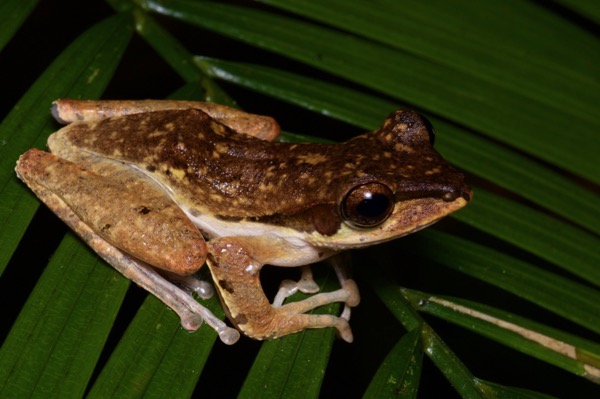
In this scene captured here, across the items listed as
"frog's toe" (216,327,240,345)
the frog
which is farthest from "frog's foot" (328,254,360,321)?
"frog's toe" (216,327,240,345)

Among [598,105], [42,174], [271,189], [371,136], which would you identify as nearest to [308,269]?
[271,189]

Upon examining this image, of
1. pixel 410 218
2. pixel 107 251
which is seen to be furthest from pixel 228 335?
pixel 410 218

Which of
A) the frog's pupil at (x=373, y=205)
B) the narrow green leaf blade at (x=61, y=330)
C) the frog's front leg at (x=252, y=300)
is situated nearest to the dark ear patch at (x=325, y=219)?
the frog's pupil at (x=373, y=205)

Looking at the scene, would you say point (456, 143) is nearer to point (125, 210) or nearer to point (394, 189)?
point (394, 189)

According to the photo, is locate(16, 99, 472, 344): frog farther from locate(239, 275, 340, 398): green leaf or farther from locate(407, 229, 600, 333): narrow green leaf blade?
locate(407, 229, 600, 333): narrow green leaf blade

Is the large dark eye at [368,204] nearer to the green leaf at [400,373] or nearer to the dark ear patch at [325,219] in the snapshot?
the dark ear patch at [325,219]

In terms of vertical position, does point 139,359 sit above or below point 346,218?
below

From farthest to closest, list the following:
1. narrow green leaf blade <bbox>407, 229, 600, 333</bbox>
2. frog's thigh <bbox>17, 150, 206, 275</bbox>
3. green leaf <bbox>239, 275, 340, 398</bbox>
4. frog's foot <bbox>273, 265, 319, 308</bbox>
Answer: frog's foot <bbox>273, 265, 319, 308</bbox>, narrow green leaf blade <bbox>407, 229, 600, 333</bbox>, frog's thigh <bbox>17, 150, 206, 275</bbox>, green leaf <bbox>239, 275, 340, 398</bbox>

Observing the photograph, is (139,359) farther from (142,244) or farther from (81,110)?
(81,110)
